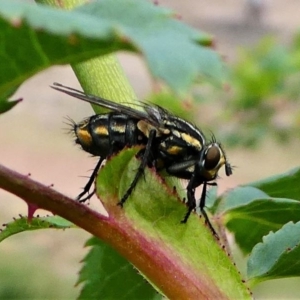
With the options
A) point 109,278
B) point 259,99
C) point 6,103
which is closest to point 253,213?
point 109,278

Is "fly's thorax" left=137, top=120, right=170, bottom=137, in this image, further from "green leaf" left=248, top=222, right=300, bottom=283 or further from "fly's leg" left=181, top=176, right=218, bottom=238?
"green leaf" left=248, top=222, right=300, bottom=283

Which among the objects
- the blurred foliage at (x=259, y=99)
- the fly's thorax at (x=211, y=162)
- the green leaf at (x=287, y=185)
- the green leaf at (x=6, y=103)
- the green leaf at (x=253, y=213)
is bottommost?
the green leaf at (x=6, y=103)

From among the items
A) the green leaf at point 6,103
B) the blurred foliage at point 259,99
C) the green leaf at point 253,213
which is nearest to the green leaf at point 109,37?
the green leaf at point 6,103

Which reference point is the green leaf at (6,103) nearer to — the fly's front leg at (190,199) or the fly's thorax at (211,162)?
the fly's front leg at (190,199)

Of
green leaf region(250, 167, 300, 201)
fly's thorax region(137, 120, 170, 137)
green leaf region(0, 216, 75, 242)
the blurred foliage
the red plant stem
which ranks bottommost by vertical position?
the red plant stem

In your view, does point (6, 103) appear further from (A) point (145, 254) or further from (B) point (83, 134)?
(B) point (83, 134)

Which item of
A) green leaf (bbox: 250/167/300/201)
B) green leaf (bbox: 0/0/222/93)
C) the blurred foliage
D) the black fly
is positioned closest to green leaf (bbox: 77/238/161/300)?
the black fly
